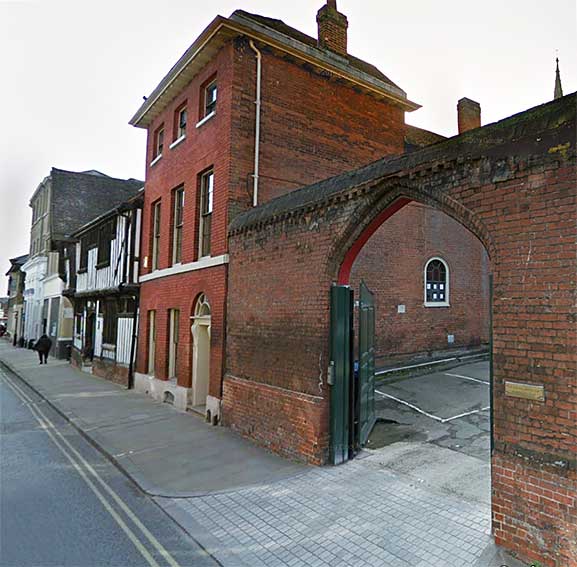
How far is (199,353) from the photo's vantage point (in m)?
11.3

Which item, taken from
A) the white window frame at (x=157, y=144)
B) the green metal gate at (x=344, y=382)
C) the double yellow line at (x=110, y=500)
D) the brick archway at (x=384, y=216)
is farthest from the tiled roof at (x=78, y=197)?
the green metal gate at (x=344, y=382)

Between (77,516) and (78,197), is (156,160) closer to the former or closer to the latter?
(77,516)

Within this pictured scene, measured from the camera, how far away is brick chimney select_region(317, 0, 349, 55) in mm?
12945

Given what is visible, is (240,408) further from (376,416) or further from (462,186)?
(462,186)

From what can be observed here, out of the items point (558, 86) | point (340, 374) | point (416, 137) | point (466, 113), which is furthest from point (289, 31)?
point (558, 86)

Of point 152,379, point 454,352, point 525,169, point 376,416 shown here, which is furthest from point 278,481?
point 454,352

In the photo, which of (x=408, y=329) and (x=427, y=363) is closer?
(x=427, y=363)

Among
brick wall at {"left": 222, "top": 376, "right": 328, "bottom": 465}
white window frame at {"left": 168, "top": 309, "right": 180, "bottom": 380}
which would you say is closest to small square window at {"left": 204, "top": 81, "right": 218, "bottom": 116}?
white window frame at {"left": 168, "top": 309, "right": 180, "bottom": 380}

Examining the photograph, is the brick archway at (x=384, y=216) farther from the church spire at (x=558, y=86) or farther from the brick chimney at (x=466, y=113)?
the church spire at (x=558, y=86)

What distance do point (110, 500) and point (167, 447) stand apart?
2247 millimetres

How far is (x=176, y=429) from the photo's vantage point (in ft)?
30.9

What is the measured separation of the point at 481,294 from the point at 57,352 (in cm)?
→ 2401

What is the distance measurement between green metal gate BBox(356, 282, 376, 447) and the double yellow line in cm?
370

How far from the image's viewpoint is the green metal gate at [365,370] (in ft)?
24.7
